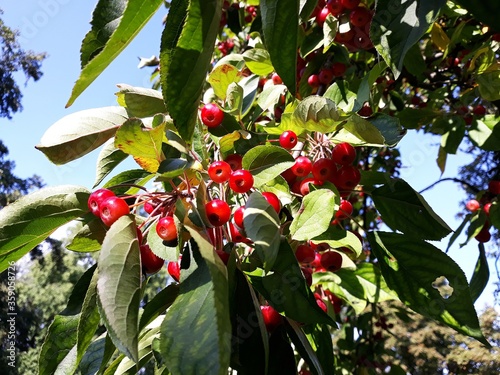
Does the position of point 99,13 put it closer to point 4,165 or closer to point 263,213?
point 263,213

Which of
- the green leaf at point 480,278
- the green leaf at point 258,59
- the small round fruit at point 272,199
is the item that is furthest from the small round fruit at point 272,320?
the green leaf at point 480,278

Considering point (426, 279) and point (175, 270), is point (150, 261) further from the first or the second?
point (426, 279)

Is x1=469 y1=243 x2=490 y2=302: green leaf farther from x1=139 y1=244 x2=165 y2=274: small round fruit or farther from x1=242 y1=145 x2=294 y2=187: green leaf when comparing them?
x1=139 y1=244 x2=165 y2=274: small round fruit

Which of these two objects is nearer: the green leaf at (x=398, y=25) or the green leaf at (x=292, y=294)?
the green leaf at (x=398, y=25)

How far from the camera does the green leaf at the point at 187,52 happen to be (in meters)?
0.49

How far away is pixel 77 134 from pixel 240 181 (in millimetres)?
358

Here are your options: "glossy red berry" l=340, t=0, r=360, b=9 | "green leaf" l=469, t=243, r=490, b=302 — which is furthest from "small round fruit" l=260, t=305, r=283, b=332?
"green leaf" l=469, t=243, r=490, b=302

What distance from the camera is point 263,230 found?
698 mm

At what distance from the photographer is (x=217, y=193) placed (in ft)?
3.38

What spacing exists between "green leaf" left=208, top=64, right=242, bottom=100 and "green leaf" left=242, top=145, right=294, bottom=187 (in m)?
0.34

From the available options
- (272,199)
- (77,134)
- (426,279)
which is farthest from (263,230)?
(426,279)

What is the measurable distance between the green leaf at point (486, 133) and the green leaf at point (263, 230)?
1.42 m

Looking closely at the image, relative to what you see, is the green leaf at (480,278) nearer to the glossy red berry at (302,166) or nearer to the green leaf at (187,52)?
the glossy red berry at (302,166)

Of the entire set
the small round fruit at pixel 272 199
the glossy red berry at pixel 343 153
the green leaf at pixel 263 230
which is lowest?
the green leaf at pixel 263 230
